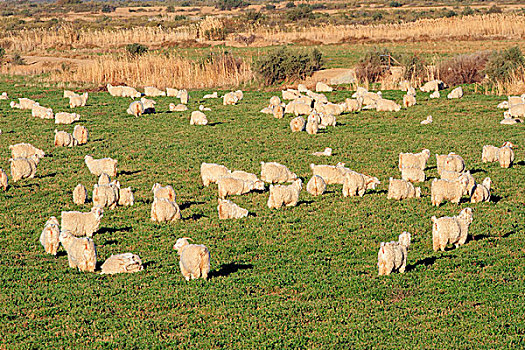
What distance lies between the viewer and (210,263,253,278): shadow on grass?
11484 millimetres

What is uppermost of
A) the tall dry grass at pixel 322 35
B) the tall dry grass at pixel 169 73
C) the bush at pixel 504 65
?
the bush at pixel 504 65

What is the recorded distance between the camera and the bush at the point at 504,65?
35500 mm

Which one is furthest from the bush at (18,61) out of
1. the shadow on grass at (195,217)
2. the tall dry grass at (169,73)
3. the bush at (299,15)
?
the bush at (299,15)

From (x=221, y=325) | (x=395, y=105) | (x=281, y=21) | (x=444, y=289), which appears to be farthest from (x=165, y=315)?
(x=281, y=21)

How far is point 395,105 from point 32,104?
16.5 meters

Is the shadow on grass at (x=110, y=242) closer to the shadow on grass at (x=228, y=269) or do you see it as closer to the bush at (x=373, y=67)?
the shadow on grass at (x=228, y=269)

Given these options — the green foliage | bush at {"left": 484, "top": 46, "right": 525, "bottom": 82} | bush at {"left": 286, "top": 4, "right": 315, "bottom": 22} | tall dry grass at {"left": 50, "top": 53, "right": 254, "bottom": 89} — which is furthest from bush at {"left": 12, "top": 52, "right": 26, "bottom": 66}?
the green foliage

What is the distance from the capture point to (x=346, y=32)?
69.4 meters

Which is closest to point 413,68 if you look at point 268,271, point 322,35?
point 268,271

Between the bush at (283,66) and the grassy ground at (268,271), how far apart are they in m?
19.5

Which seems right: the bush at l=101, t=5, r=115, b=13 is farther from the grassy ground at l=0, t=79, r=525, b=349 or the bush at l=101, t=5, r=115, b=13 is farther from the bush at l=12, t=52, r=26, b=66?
the grassy ground at l=0, t=79, r=525, b=349

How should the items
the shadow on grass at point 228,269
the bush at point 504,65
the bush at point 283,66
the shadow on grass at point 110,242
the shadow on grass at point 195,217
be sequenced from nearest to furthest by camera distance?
the shadow on grass at point 228,269, the shadow on grass at point 110,242, the shadow on grass at point 195,217, the bush at point 504,65, the bush at point 283,66

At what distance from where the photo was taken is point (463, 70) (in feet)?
126

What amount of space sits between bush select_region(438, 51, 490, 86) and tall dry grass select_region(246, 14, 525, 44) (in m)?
24.3
